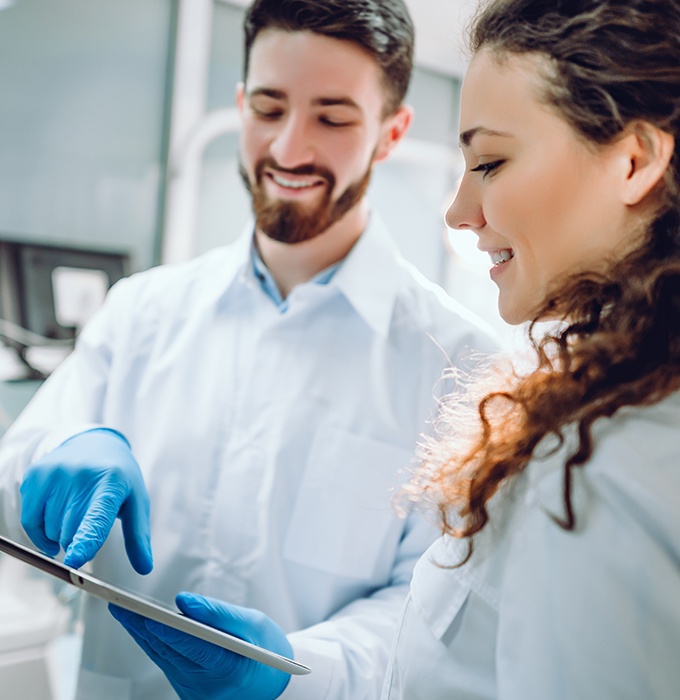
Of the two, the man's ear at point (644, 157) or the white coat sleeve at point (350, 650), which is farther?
the white coat sleeve at point (350, 650)

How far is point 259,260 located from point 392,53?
396mm

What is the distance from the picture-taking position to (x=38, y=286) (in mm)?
1743

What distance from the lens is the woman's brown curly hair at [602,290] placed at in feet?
1.76

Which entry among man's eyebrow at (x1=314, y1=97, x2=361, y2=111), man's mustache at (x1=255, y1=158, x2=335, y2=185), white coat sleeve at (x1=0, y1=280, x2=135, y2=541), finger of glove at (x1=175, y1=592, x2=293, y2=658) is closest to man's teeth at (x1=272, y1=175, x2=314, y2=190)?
man's mustache at (x1=255, y1=158, x2=335, y2=185)

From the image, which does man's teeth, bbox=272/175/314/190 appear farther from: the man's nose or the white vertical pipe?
the white vertical pipe

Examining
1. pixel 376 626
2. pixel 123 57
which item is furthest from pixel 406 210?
pixel 376 626

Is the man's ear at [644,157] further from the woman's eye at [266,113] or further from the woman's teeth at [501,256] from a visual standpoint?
the woman's eye at [266,113]

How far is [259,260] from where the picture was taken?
1.23m

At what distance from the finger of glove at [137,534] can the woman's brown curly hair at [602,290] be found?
18.1 inches

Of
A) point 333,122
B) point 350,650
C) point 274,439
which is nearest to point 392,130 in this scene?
point 333,122

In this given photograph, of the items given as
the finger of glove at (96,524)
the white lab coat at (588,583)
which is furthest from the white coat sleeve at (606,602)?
the finger of glove at (96,524)

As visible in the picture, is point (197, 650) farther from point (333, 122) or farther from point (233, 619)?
point (333, 122)

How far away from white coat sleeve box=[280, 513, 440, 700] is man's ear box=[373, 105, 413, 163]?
2.06 feet

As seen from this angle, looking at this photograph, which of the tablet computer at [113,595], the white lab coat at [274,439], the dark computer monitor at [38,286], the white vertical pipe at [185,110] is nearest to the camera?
the tablet computer at [113,595]
